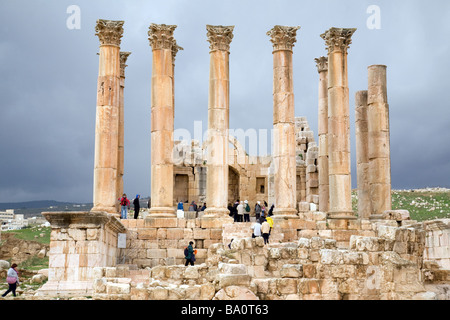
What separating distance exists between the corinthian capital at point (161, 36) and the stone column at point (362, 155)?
11220mm

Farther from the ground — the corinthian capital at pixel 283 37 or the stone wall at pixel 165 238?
the corinthian capital at pixel 283 37

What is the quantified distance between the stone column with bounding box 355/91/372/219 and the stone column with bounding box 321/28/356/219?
7.65ft

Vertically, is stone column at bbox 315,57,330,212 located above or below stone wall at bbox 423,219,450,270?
above

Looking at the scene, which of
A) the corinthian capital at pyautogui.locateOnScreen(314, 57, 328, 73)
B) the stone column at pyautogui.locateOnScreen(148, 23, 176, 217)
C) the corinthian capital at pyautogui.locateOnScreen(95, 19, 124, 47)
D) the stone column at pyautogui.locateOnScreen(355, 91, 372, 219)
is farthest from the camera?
the corinthian capital at pyautogui.locateOnScreen(314, 57, 328, 73)

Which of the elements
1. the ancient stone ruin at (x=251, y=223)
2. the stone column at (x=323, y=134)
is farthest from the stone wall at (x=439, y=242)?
the stone column at (x=323, y=134)

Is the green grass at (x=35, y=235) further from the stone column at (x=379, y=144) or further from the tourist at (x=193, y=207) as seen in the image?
the stone column at (x=379, y=144)

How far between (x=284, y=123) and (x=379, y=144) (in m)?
5.52

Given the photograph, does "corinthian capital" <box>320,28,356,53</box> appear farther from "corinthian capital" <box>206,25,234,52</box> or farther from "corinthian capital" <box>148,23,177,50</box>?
"corinthian capital" <box>148,23,177,50</box>

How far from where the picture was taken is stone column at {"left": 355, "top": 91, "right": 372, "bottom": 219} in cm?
3167

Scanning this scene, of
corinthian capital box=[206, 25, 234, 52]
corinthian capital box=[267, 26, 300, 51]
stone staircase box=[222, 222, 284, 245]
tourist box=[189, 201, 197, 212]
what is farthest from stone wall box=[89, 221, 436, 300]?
tourist box=[189, 201, 197, 212]

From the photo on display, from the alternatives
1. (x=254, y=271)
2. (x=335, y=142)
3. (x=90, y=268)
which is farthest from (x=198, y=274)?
(x=335, y=142)

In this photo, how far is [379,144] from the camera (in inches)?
1201

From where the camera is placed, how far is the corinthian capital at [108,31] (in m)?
28.1
